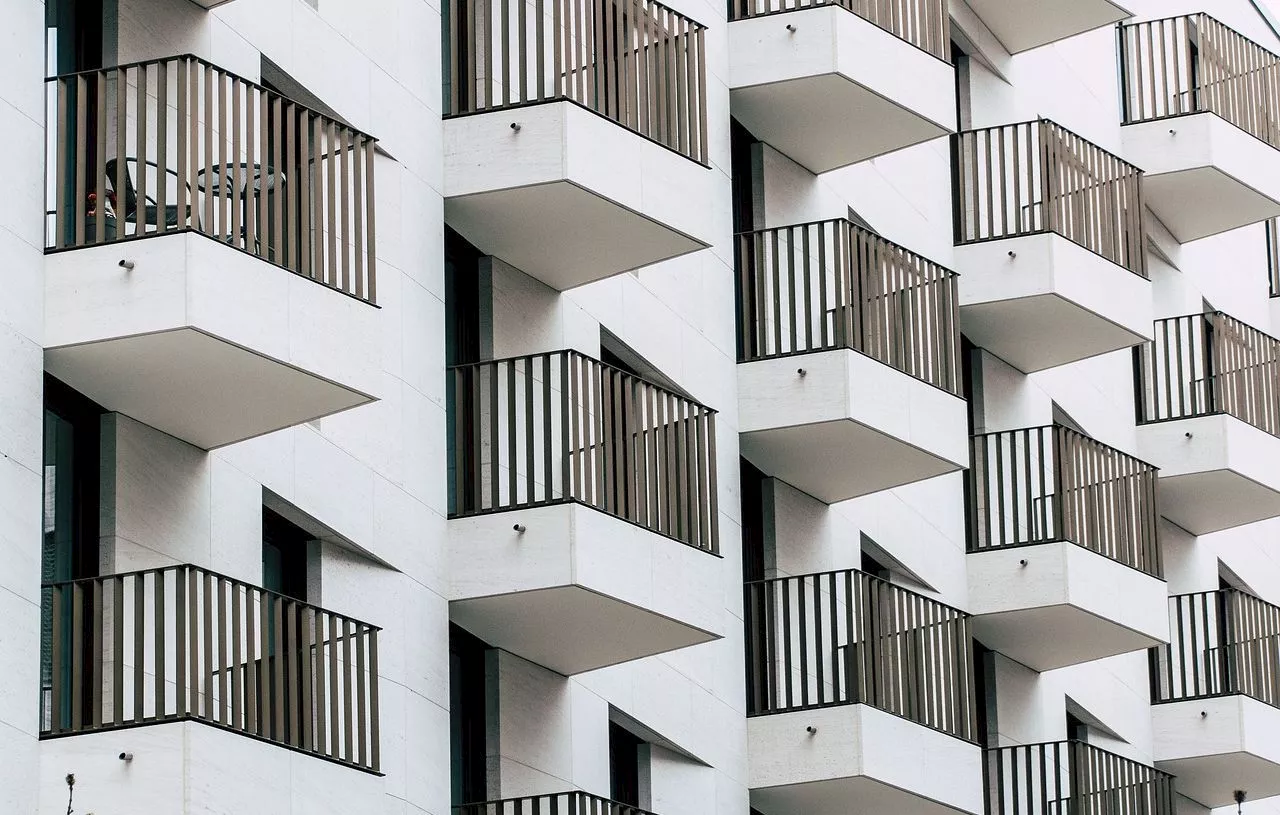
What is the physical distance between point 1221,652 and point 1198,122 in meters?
6.50

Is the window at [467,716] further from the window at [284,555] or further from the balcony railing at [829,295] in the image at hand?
the balcony railing at [829,295]

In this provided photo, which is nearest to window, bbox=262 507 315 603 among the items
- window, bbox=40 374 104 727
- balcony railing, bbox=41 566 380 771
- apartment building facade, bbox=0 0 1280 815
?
apartment building facade, bbox=0 0 1280 815

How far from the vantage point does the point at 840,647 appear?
26.7 metres

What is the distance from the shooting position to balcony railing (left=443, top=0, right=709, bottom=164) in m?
23.0

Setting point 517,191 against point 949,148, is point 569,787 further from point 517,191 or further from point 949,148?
point 949,148

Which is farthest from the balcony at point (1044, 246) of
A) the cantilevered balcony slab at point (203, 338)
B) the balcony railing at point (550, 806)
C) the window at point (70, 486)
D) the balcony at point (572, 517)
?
the window at point (70, 486)

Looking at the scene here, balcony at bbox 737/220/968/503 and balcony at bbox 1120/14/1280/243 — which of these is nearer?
balcony at bbox 737/220/968/503

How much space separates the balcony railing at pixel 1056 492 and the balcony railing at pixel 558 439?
27.6ft

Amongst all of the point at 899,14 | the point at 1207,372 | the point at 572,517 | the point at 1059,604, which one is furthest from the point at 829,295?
the point at 1207,372

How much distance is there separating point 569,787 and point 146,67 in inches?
290

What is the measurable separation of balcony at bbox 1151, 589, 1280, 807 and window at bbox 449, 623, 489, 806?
45.5 ft

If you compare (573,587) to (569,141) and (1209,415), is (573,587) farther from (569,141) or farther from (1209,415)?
(1209,415)

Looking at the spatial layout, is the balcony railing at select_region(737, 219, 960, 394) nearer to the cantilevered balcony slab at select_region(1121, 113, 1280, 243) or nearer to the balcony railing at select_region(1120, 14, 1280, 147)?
the cantilevered balcony slab at select_region(1121, 113, 1280, 243)

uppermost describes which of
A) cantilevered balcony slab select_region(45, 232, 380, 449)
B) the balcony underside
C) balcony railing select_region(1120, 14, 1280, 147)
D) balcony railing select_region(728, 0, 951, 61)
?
balcony railing select_region(1120, 14, 1280, 147)
